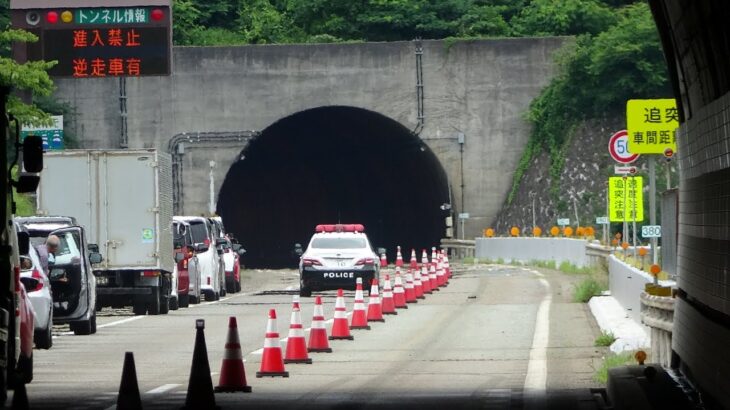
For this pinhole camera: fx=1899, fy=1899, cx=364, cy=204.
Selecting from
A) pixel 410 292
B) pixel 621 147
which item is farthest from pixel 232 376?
pixel 410 292

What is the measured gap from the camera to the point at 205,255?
4222 cm

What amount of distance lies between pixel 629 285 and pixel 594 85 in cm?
3710

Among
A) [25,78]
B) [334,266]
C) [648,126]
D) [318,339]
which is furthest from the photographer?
[334,266]

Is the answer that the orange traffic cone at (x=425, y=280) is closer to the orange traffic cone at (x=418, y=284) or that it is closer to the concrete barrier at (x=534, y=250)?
the orange traffic cone at (x=418, y=284)

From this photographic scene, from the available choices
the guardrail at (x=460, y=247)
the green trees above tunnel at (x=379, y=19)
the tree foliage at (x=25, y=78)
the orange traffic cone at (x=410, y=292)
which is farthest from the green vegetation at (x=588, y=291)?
the green trees above tunnel at (x=379, y=19)

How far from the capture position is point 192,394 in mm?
15727

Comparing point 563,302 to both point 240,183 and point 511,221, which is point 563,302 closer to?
point 511,221

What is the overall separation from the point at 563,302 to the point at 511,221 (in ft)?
93.4

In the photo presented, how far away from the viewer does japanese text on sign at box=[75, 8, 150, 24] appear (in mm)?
36062

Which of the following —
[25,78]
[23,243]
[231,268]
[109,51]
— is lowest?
[231,268]

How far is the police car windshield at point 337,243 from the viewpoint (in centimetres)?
4331

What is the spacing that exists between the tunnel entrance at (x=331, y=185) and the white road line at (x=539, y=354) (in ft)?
104

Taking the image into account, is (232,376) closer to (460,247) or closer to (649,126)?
(649,126)

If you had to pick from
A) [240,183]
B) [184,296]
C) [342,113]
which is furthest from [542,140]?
[184,296]
